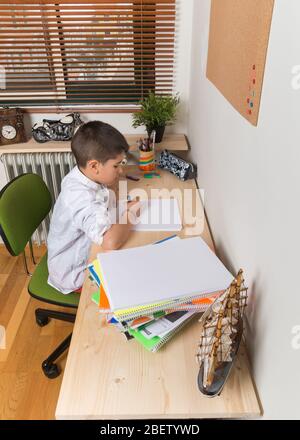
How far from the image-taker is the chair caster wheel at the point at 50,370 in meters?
1.67

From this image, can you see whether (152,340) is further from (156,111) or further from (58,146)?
(58,146)

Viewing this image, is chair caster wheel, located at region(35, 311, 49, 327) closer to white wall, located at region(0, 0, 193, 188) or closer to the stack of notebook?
the stack of notebook

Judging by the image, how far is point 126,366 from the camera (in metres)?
0.89

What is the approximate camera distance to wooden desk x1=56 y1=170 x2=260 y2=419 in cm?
79

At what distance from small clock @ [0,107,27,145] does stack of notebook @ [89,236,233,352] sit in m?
1.52

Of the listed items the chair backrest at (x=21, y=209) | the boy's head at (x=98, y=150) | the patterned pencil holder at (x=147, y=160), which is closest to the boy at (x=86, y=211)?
the boy's head at (x=98, y=150)

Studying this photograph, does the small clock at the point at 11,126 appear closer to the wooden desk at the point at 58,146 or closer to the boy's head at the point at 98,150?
the wooden desk at the point at 58,146

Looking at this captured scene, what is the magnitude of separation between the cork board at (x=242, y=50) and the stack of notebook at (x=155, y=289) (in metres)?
0.45

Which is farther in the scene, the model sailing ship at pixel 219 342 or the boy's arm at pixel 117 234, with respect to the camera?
the boy's arm at pixel 117 234

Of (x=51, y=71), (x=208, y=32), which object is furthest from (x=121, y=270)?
(x=51, y=71)

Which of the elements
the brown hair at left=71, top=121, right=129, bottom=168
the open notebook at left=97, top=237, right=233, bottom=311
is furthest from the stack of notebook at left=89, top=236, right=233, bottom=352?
the brown hair at left=71, top=121, right=129, bottom=168

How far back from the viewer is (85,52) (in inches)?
86.4

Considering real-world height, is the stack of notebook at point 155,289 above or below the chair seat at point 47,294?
above

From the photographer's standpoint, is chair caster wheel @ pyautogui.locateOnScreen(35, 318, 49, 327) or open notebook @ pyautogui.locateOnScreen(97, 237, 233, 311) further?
chair caster wheel @ pyautogui.locateOnScreen(35, 318, 49, 327)
